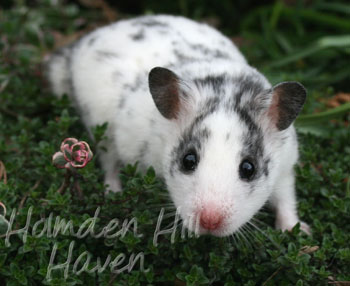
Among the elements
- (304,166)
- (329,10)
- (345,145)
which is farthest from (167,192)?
(329,10)

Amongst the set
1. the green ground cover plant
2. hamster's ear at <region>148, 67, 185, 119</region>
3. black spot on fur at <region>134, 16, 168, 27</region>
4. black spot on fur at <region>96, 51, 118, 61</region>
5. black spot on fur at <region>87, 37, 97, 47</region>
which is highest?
black spot on fur at <region>134, 16, 168, 27</region>

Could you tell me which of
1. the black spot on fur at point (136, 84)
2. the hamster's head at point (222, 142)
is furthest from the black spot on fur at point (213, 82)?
the black spot on fur at point (136, 84)

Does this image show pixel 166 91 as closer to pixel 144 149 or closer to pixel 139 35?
pixel 144 149

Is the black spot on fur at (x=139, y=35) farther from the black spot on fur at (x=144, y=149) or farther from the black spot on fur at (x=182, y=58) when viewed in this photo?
the black spot on fur at (x=144, y=149)

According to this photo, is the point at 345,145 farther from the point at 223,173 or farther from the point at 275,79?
the point at 223,173

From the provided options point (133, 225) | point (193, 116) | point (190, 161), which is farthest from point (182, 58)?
point (133, 225)

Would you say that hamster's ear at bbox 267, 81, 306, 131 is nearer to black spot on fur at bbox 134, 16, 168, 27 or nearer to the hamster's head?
the hamster's head

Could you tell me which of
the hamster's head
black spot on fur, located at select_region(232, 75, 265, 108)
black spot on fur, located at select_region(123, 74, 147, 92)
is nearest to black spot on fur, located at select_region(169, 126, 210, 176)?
the hamster's head
